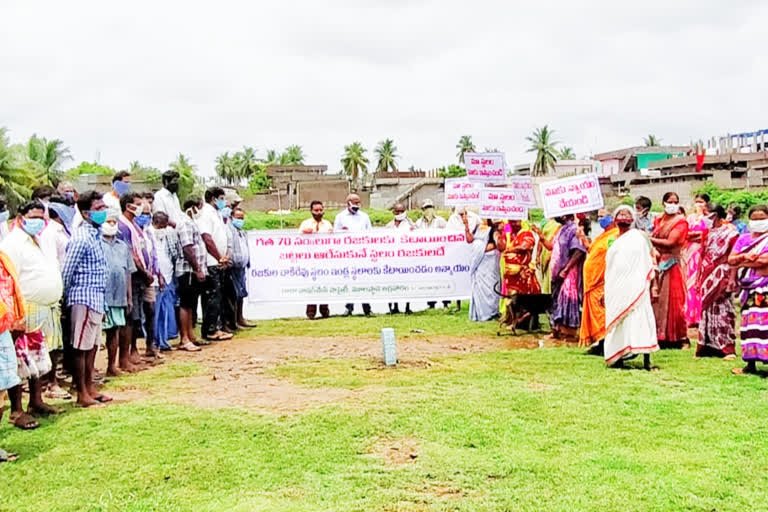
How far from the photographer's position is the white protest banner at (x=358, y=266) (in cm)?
1419

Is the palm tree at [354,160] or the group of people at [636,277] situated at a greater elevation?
the palm tree at [354,160]

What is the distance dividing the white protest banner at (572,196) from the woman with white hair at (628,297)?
1.80 meters

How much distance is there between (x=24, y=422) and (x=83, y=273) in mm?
1318

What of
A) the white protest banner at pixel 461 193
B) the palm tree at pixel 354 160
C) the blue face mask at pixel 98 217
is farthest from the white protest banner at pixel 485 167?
the palm tree at pixel 354 160

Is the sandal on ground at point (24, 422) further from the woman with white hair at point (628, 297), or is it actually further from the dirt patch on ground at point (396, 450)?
the woman with white hair at point (628, 297)

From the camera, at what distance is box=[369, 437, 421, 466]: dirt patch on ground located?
534 centimetres

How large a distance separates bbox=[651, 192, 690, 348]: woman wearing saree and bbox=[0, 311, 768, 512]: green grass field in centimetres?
187

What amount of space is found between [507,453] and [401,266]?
29.7 ft

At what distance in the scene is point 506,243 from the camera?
38.8 feet

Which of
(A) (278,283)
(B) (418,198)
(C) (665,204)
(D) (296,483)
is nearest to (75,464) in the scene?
(D) (296,483)

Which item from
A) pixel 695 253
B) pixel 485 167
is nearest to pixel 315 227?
pixel 485 167

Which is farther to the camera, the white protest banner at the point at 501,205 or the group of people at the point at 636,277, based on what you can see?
the white protest banner at the point at 501,205

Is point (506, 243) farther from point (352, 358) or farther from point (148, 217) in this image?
point (148, 217)

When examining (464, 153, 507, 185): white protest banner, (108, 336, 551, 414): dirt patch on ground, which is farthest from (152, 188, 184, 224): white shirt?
(464, 153, 507, 185): white protest banner
